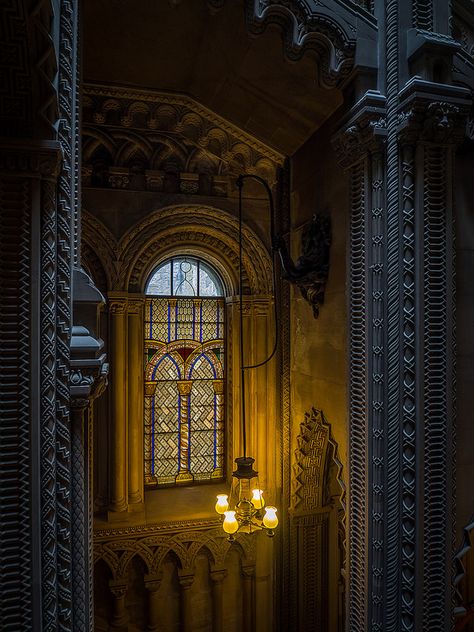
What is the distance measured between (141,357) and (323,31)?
374cm

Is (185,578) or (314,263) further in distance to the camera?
(185,578)

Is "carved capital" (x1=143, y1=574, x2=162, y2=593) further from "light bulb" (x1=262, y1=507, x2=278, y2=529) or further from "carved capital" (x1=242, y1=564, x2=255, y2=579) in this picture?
"light bulb" (x1=262, y1=507, x2=278, y2=529)

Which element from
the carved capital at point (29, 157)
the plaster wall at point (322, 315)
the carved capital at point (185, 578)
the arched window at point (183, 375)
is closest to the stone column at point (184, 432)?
the arched window at point (183, 375)

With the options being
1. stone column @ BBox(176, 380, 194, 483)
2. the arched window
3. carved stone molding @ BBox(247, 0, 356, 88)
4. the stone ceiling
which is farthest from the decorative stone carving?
stone column @ BBox(176, 380, 194, 483)

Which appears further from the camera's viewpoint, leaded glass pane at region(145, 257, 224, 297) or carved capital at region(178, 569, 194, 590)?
leaded glass pane at region(145, 257, 224, 297)

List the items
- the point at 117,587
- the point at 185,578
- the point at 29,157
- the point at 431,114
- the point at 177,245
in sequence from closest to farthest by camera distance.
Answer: the point at 29,157 < the point at 431,114 < the point at 117,587 < the point at 185,578 < the point at 177,245

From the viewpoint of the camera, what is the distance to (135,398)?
5.40 meters

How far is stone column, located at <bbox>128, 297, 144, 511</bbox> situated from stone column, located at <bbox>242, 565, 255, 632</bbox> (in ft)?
4.98

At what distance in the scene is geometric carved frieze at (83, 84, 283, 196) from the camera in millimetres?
4945

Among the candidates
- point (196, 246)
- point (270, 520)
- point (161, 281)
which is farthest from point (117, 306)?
point (270, 520)

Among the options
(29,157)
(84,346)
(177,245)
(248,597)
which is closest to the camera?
(29,157)

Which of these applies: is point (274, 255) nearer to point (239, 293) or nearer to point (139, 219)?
point (239, 293)

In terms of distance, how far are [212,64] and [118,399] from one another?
3.60 metres

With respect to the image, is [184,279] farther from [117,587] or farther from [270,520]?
[117,587]
